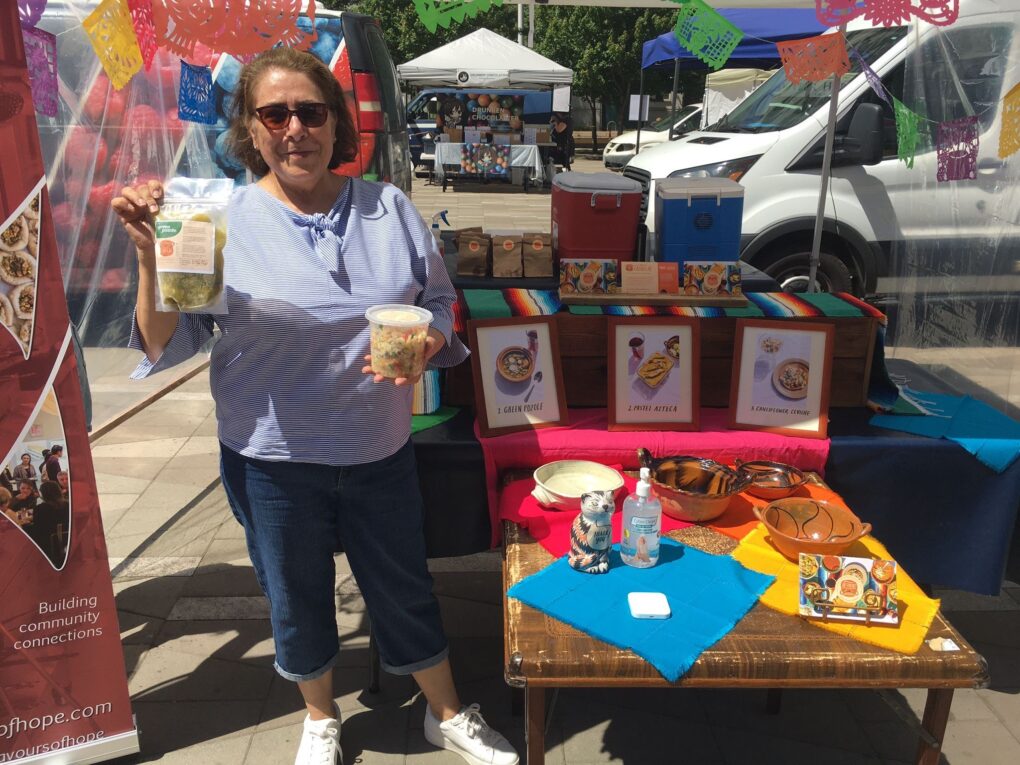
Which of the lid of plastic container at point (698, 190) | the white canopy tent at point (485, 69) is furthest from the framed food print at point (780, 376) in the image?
the white canopy tent at point (485, 69)

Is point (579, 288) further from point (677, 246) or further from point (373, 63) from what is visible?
point (373, 63)

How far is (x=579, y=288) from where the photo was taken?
9.77 ft

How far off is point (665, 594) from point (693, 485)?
1.72 ft

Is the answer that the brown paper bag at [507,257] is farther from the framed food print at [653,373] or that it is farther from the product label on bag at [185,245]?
the product label on bag at [185,245]

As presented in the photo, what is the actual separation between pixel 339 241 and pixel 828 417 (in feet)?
5.94

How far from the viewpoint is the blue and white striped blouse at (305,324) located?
183cm

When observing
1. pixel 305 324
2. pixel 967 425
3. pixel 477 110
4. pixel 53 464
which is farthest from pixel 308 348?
pixel 477 110

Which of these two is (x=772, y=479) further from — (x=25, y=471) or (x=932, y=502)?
(x=25, y=471)

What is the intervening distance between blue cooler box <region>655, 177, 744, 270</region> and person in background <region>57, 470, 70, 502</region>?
7.01 ft

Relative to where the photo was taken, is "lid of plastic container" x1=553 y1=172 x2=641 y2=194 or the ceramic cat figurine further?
"lid of plastic container" x1=553 y1=172 x2=641 y2=194

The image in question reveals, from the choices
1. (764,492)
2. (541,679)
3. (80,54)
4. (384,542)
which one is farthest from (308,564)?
(80,54)

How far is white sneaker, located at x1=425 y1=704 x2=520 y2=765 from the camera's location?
90.9 inches

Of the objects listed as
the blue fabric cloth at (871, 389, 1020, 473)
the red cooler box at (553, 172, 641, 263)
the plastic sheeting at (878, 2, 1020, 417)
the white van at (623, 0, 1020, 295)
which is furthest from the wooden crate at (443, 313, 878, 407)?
the white van at (623, 0, 1020, 295)

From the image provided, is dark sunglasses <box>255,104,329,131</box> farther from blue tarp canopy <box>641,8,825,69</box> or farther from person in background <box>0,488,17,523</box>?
blue tarp canopy <box>641,8,825,69</box>
